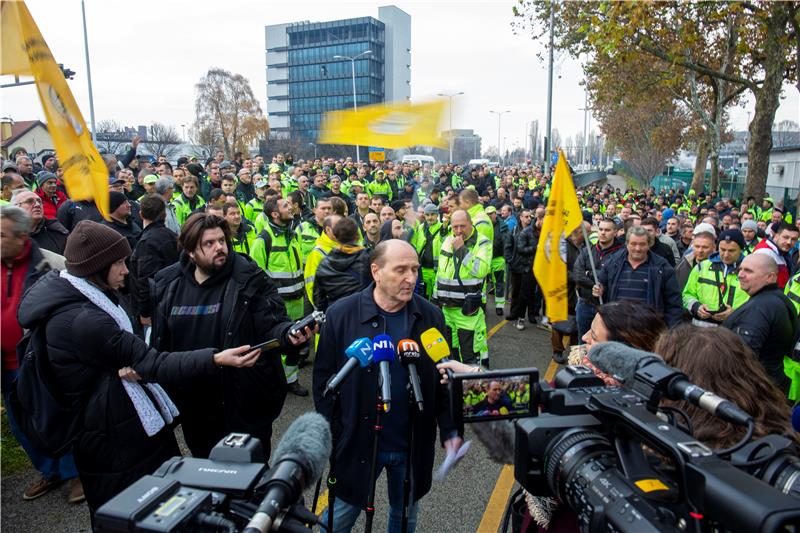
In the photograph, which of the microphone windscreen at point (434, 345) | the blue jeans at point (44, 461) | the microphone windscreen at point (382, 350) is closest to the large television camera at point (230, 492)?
the microphone windscreen at point (382, 350)

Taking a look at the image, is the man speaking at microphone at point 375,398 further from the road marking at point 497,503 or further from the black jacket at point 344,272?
the black jacket at point 344,272

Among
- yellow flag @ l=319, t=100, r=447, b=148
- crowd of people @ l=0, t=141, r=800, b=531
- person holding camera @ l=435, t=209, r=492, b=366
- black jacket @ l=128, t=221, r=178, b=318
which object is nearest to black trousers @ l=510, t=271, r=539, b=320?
crowd of people @ l=0, t=141, r=800, b=531

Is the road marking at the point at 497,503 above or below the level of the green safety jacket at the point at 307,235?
below

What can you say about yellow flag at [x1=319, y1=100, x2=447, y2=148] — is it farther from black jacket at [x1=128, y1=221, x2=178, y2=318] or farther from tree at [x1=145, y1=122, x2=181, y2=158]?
tree at [x1=145, y1=122, x2=181, y2=158]

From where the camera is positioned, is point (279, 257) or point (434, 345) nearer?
point (434, 345)

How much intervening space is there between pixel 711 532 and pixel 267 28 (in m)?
82.4

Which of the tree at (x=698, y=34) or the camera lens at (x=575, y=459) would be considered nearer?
the camera lens at (x=575, y=459)

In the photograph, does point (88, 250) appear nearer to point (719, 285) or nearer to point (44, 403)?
point (44, 403)

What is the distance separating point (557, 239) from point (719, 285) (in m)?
2.07

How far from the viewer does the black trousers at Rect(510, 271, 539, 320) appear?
28.7 feet

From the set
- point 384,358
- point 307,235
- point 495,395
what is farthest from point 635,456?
point 307,235

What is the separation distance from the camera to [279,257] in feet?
20.3

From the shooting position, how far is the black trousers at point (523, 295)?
28.7 ft

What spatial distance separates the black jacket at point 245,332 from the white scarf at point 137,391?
0.36 m
